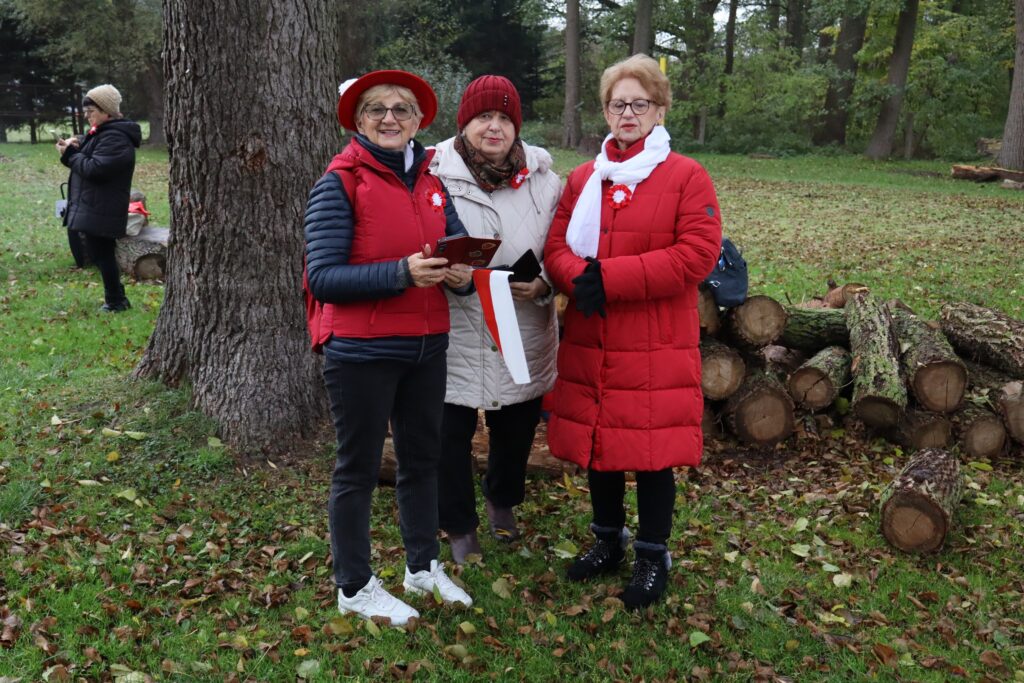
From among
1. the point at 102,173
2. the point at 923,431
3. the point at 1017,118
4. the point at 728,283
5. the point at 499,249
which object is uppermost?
the point at 1017,118

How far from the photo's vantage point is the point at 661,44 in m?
33.2

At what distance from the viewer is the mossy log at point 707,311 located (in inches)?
209

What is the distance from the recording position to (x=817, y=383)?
554 centimetres

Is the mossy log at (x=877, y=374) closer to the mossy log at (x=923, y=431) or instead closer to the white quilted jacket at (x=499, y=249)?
the mossy log at (x=923, y=431)

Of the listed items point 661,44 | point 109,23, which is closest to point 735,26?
point 661,44

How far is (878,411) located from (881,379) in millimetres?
208

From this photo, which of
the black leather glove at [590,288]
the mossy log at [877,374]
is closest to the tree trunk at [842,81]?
the mossy log at [877,374]

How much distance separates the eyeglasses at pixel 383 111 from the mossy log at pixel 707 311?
8.88 feet

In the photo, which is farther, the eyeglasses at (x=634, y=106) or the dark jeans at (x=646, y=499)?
the dark jeans at (x=646, y=499)

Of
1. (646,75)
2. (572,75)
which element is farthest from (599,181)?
(572,75)

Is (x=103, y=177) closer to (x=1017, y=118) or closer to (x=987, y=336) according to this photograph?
(x=987, y=336)

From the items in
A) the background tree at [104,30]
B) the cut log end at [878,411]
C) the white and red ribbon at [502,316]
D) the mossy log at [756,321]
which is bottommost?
the cut log end at [878,411]

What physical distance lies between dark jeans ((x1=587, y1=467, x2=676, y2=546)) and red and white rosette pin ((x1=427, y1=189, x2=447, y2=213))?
1.36 metres

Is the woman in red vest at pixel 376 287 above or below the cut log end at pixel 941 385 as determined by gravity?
above
